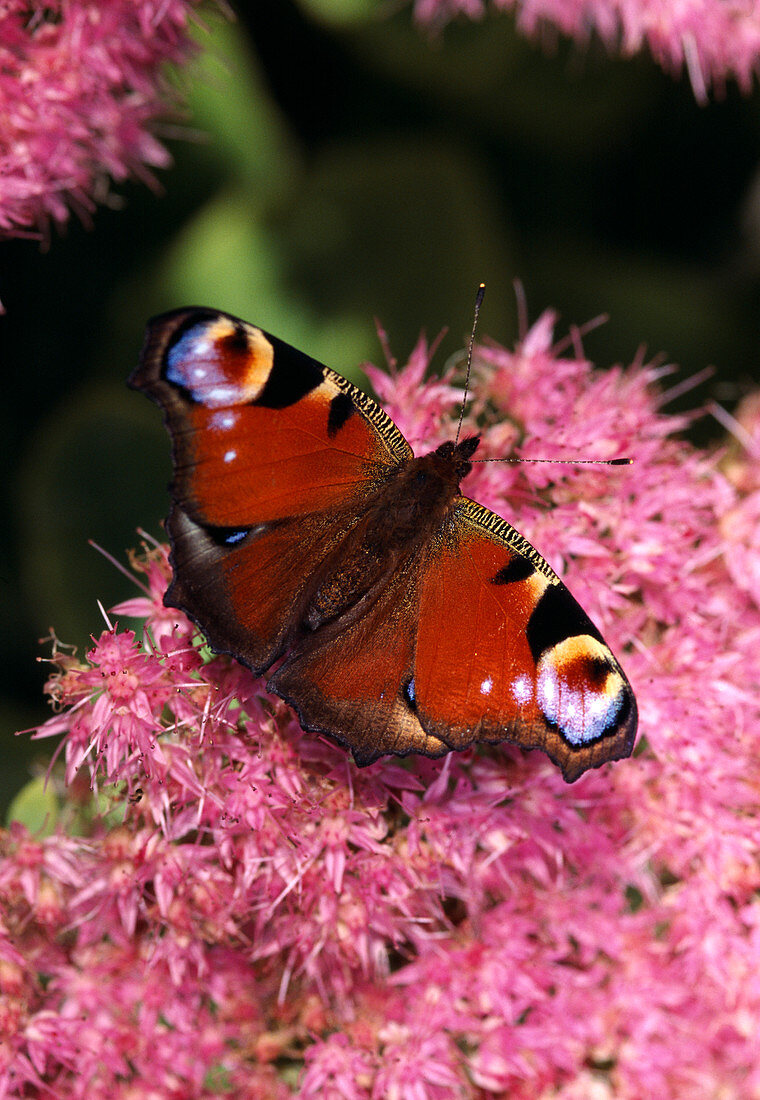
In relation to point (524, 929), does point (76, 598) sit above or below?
above

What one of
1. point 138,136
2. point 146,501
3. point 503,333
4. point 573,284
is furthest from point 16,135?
point 573,284

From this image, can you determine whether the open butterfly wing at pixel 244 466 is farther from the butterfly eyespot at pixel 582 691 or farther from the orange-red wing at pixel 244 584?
the butterfly eyespot at pixel 582 691

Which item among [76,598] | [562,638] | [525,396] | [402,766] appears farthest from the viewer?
[76,598]

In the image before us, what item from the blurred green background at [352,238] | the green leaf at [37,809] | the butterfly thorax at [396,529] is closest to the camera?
the butterfly thorax at [396,529]

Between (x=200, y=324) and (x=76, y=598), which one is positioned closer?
(x=200, y=324)

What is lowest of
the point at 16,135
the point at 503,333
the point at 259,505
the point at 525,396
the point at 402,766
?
the point at 402,766

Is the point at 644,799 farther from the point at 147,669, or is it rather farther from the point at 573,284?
the point at 573,284

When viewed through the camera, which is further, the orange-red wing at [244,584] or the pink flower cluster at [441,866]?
the pink flower cluster at [441,866]

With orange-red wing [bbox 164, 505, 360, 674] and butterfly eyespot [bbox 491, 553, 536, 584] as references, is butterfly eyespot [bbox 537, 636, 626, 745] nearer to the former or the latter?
butterfly eyespot [bbox 491, 553, 536, 584]

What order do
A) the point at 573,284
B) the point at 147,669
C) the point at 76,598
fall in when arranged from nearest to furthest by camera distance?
the point at 147,669, the point at 76,598, the point at 573,284

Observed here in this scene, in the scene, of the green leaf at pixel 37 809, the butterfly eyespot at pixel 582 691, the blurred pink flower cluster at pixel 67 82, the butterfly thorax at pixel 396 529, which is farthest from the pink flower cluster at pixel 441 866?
the blurred pink flower cluster at pixel 67 82
